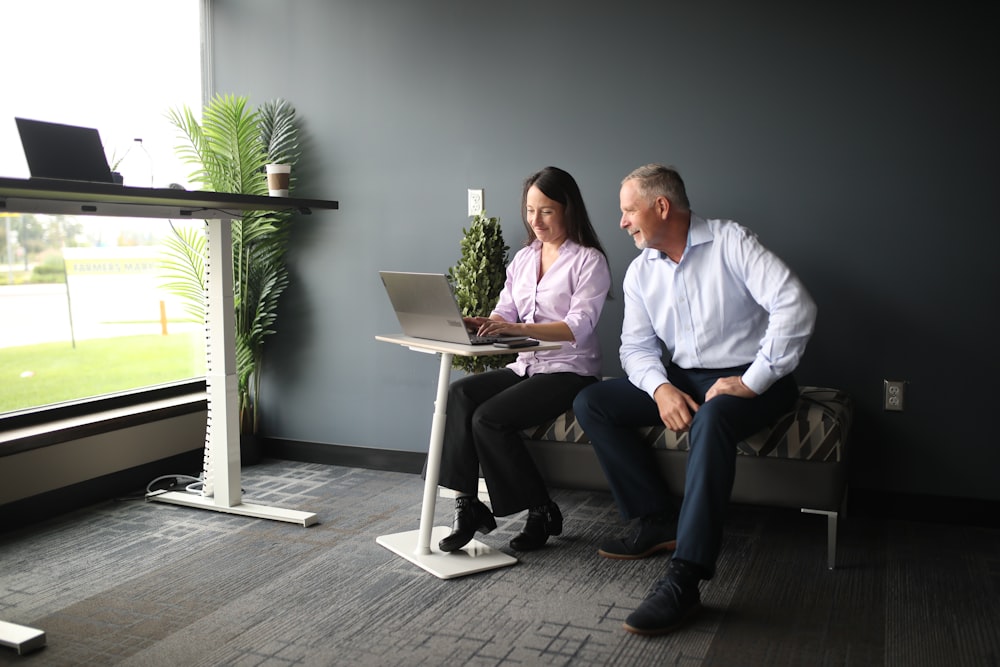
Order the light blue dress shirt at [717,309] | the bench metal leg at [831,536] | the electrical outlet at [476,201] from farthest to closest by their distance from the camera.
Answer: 1. the electrical outlet at [476,201]
2. the bench metal leg at [831,536]
3. the light blue dress shirt at [717,309]

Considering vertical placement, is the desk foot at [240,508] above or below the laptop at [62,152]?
below

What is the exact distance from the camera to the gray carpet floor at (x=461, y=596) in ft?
7.27

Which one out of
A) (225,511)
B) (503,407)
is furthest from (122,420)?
(503,407)

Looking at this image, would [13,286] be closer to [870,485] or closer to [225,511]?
[225,511]

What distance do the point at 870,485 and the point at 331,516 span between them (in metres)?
2.06

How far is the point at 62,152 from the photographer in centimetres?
271

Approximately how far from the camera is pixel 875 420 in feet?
11.0

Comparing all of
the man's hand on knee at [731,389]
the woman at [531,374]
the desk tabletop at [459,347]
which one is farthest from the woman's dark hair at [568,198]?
the man's hand on knee at [731,389]

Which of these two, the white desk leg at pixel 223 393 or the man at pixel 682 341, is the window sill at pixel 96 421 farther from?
the man at pixel 682 341

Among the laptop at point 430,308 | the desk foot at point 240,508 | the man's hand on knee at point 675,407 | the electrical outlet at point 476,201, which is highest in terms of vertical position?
the electrical outlet at point 476,201

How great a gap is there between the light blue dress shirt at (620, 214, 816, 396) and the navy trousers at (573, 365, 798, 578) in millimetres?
60

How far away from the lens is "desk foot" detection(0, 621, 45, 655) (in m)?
2.21

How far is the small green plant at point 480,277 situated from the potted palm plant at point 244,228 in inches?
41.1

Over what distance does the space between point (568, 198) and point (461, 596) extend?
4.83ft
